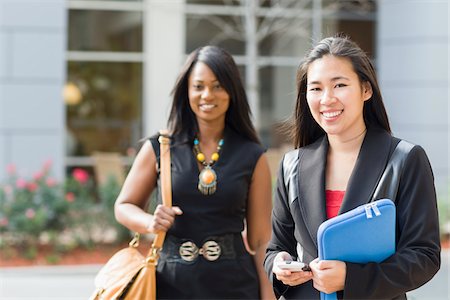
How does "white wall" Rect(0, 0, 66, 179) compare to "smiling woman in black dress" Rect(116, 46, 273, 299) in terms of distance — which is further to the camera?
"white wall" Rect(0, 0, 66, 179)

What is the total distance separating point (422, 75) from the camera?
14.9 m

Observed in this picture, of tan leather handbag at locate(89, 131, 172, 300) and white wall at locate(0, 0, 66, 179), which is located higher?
white wall at locate(0, 0, 66, 179)

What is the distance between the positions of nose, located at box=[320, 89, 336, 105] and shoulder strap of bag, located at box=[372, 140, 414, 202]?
281mm

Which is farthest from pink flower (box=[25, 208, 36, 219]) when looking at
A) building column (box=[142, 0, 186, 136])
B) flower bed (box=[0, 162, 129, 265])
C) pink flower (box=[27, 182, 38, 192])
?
building column (box=[142, 0, 186, 136])

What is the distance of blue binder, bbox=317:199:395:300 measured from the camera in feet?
7.66

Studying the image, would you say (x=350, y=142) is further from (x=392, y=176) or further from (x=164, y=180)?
(x=164, y=180)

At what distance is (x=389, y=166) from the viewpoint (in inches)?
98.7

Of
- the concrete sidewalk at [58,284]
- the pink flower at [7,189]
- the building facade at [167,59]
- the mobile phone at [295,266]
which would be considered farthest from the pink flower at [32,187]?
the mobile phone at [295,266]

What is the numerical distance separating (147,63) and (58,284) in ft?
23.4

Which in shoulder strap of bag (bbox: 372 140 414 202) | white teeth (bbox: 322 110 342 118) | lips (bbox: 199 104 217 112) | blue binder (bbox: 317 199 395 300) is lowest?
blue binder (bbox: 317 199 395 300)

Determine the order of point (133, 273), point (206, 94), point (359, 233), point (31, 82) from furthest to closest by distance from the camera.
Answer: point (31, 82)
point (206, 94)
point (133, 273)
point (359, 233)

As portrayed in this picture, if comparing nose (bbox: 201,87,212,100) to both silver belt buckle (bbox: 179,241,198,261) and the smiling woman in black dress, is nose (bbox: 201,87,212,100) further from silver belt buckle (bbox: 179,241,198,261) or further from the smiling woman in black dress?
silver belt buckle (bbox: 179,241,198,261)

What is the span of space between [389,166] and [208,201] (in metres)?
1.37

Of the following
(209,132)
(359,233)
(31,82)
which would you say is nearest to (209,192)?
(209,132)
